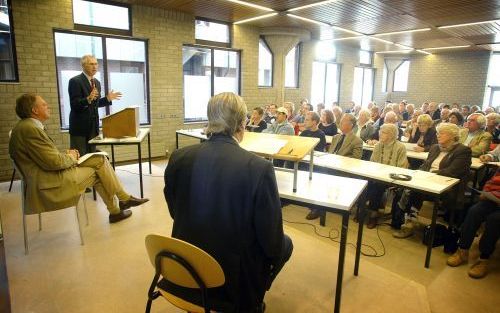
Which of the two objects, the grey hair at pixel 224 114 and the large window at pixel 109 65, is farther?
the large window at pixel 109 65

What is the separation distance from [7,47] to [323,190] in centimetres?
502

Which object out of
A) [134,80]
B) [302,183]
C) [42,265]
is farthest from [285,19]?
[42,265]

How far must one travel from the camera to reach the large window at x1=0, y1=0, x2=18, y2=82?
15.0 feet

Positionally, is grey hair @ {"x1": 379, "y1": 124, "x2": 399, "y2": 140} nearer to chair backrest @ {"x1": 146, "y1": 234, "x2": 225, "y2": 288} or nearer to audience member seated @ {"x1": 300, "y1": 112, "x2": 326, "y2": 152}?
audience member seated @ {"x1": 300, "y1": 112, "x2": 326, "y2": 152}

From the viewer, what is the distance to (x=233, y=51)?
24.3 feet

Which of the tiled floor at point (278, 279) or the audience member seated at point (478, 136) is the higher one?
the audience member seated at point (478, 136)

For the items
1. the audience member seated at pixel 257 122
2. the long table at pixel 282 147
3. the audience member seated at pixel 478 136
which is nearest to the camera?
the long table at pixel 282 147

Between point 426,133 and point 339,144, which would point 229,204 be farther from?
point 426,133

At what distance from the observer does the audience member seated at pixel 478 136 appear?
4.38 metres

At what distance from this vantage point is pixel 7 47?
4.64m

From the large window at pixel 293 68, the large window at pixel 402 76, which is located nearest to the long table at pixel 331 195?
the large window at pixel 293 68

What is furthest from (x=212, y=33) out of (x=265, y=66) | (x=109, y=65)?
(x=109, y=65)

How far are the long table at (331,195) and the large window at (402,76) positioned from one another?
12.3m

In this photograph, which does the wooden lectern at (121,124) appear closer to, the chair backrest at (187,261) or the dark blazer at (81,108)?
the dark blazer at (81,108)
